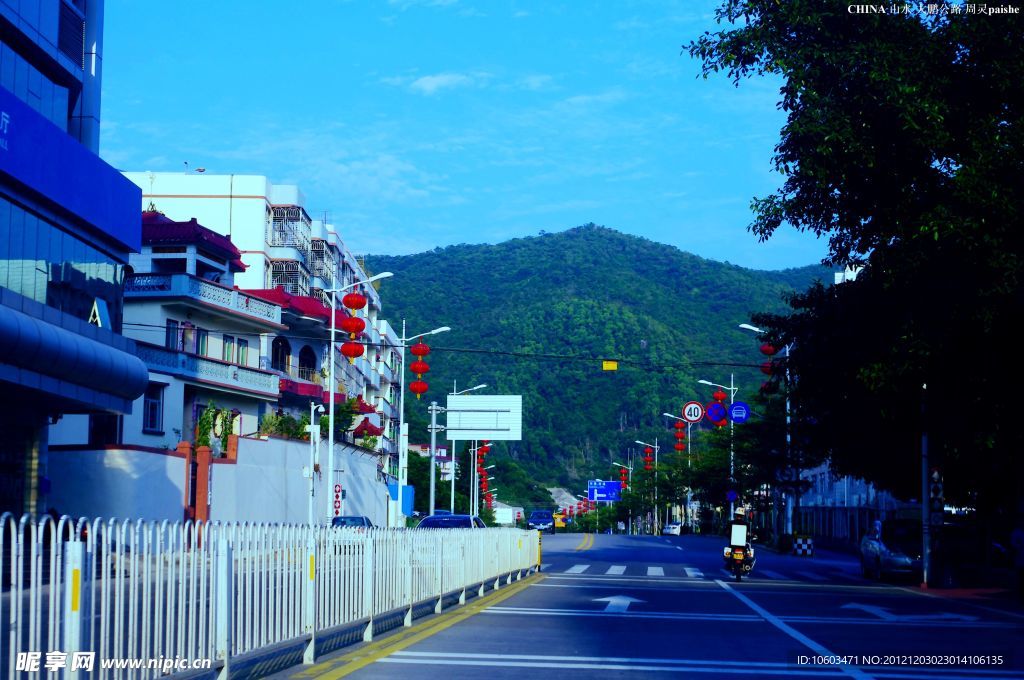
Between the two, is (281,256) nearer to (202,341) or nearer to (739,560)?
(202,341)

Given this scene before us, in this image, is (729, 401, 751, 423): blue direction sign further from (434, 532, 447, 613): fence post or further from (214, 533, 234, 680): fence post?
(214, 533, 234, 680): fence post

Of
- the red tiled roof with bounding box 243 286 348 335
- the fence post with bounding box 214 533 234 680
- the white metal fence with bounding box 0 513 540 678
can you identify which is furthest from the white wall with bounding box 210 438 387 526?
the fence post with bounding box 214 533 234 680

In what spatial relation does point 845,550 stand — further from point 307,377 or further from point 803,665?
point 803,665

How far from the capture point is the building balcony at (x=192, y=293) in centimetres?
4719

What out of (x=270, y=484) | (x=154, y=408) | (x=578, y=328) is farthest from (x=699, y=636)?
(x=578, y=328)

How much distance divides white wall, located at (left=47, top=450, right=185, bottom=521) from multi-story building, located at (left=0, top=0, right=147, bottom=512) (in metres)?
1.81

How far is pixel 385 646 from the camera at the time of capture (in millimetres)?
13352

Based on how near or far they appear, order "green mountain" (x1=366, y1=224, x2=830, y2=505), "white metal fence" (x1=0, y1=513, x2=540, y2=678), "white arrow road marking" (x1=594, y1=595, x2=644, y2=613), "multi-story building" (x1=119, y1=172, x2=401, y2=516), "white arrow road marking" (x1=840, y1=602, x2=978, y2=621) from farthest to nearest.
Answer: "green mountain" (x1=366, y1=224, x2=830, y2=505) < "multi-story building" (x1=119, y1=172, x2=401, y2=516) < "white arrow road marking" (x1=594, y1=595, x2=644, y2=613) < "white arrow road marking" (x1=840, y1=602, x2=978, y2=621) < "white metal fence" (x1=0, y1=513, x2=540, y2=678)

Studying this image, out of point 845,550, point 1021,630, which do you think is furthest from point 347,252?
point 1021,630

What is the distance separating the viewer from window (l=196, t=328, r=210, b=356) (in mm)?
49875

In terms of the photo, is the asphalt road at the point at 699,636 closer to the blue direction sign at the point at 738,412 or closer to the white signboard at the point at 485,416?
the blue direction sign at the point at 738,412

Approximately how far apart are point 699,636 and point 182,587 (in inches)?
343

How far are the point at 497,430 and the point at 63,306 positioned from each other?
38.4 metres

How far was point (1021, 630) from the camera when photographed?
17.6 meters
